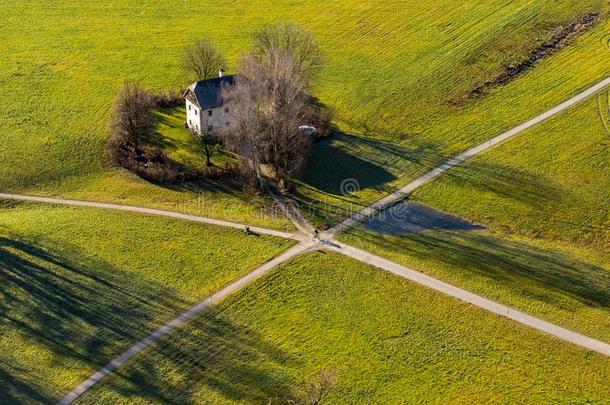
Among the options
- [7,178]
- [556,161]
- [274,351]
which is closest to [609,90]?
[556,161]

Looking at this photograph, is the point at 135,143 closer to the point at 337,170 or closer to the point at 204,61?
the point at 204,61

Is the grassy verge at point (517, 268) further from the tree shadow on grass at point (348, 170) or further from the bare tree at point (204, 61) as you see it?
the bare tree at point (204, 61)

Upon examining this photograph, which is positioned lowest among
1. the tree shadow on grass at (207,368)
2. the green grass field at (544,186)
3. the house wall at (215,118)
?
the tree shadow on grass at (207,368)

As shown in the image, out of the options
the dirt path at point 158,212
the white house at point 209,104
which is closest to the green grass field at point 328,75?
the dirt path at point 158,212

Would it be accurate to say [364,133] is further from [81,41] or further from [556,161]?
[81,41]

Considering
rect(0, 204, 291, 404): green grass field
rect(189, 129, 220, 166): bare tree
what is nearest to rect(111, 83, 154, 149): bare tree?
rect(189, 129, 220, 166): bare tree
